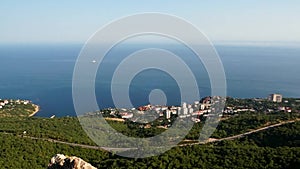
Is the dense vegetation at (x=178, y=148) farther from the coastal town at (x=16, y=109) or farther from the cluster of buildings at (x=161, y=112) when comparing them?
the coastal town at (x=16, y=109)

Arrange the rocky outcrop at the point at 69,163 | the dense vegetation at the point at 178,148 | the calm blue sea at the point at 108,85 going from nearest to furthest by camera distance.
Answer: the rocky outcrop at the point at 69,163
the dense vegetation at the point at 178,148
the calm blue sea at the point at 108,85

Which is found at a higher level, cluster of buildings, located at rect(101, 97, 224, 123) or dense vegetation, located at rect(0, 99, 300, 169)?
cluster of buildings, located at rect(101, 97, 224, 123)

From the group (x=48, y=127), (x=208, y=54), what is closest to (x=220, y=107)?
(x=48, y=127)

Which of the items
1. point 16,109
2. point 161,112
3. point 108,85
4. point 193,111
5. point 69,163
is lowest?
point 16,109

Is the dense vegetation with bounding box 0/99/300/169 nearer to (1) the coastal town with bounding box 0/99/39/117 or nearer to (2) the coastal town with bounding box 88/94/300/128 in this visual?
(2) the coastal town with bounding box 88/94/300/128

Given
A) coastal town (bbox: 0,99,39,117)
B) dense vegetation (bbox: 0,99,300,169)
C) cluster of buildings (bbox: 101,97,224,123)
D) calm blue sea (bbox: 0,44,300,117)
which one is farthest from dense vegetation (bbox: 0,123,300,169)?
calm blue sea (bbox: 0,44,300,117)

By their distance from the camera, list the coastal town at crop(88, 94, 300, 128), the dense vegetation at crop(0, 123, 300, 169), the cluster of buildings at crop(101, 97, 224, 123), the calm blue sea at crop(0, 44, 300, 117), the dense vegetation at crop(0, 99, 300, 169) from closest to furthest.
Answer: the dense vegetation at crop(0, 123, 300, 169) < the dense vegetation at crop(0, 99, 300, 169) < the coastal town at crop(88, 94, 300, 128) < the cluster of buildings at crop(101, 97, 224, 123) < the calm blue sea at crop(0, 44, 300, 117)

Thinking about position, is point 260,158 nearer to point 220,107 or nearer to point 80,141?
point 80,141

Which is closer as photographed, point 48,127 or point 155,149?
point 155,149

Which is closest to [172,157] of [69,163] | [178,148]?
[178,148]

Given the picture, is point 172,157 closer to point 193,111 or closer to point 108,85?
point 193,111

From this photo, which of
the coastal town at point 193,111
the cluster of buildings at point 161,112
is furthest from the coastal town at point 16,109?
the cluster of buildings at point 161,112
